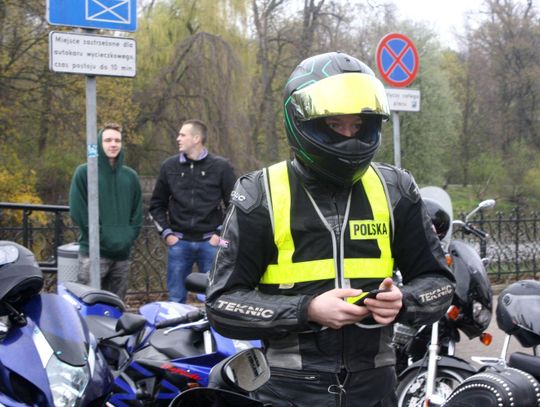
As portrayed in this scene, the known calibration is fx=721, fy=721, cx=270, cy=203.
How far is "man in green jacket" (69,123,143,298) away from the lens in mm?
5480

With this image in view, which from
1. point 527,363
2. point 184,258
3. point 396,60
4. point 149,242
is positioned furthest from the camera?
point 149,242

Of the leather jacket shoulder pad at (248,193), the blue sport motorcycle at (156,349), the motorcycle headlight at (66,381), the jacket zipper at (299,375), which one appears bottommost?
the blue sport motorcycle at (156,349)

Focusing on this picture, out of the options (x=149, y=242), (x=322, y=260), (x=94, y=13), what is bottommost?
(x=149, y=242)

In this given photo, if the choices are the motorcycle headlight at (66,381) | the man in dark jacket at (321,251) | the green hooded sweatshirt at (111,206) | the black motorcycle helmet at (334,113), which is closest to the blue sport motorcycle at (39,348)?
the motorcycle headlight at (66,381)

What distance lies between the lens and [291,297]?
1852 millimetres

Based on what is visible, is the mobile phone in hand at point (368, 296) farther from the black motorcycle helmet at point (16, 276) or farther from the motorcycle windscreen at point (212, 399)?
the black motorcycle helmet at point (16, 276)

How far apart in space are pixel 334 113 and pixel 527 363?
1.26 metres

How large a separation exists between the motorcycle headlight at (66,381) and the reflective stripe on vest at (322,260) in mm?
840

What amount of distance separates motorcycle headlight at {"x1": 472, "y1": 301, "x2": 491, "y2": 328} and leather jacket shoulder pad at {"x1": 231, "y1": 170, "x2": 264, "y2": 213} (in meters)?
2.34

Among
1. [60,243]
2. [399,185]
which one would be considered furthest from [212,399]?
[60,243]

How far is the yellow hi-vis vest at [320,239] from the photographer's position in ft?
6.18

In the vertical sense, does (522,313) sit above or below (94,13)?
below

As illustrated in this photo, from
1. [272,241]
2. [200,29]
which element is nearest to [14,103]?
[200,29]

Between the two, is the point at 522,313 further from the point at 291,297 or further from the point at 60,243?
the point at 60,243
